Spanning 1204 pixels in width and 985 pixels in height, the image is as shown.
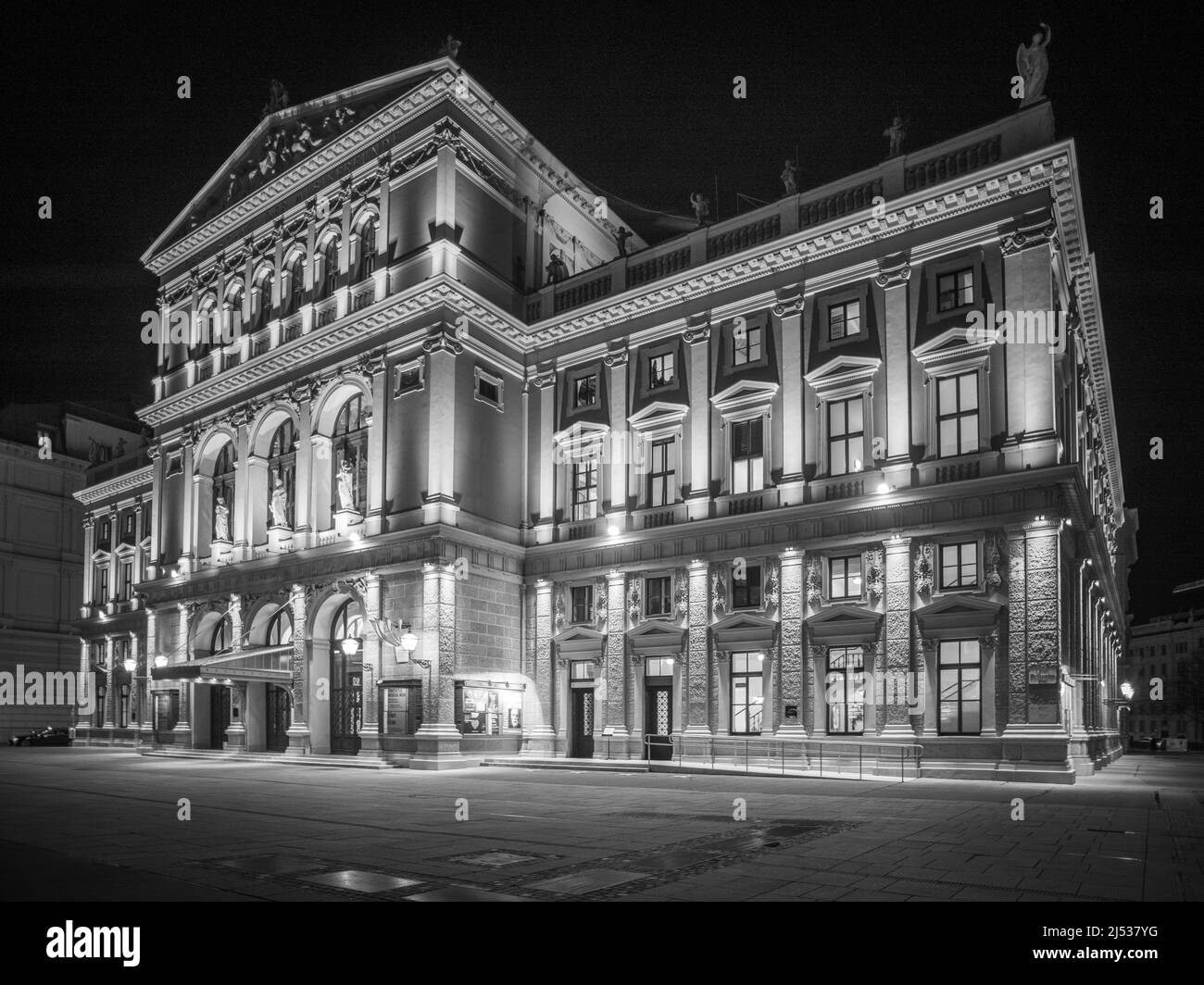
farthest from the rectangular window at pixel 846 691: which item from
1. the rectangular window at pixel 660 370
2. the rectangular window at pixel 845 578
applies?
the rectangular window at pixel 660 370

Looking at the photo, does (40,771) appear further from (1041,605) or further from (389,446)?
(1041,605)

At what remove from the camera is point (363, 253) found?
41.8 m

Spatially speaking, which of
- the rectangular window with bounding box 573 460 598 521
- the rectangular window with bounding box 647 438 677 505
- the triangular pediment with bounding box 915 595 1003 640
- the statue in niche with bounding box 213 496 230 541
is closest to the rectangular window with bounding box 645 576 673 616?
the rectangular window with bounding box 647 438 677 505

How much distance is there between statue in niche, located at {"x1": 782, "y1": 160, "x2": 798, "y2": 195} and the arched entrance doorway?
21059 mm

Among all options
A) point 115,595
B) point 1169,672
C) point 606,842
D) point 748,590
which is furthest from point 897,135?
point 1169,672

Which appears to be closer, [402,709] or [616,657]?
[402,709]

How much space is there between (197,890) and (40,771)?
27.1 meters

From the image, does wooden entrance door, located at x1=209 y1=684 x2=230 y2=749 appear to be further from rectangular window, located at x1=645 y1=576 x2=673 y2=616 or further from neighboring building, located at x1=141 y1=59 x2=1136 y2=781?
rectangular window, located at x1=645 y1=576 x2=673 y2=616

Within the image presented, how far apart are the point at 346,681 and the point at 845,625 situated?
1928 cm

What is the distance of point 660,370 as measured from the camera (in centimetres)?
3803

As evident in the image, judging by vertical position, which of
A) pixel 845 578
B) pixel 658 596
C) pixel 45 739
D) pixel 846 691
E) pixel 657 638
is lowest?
pixel 45 739

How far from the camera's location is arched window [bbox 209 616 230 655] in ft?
151

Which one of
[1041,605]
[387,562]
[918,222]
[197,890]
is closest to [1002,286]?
[918,222]

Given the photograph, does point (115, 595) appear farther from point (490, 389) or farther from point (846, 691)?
point (846, 691)
